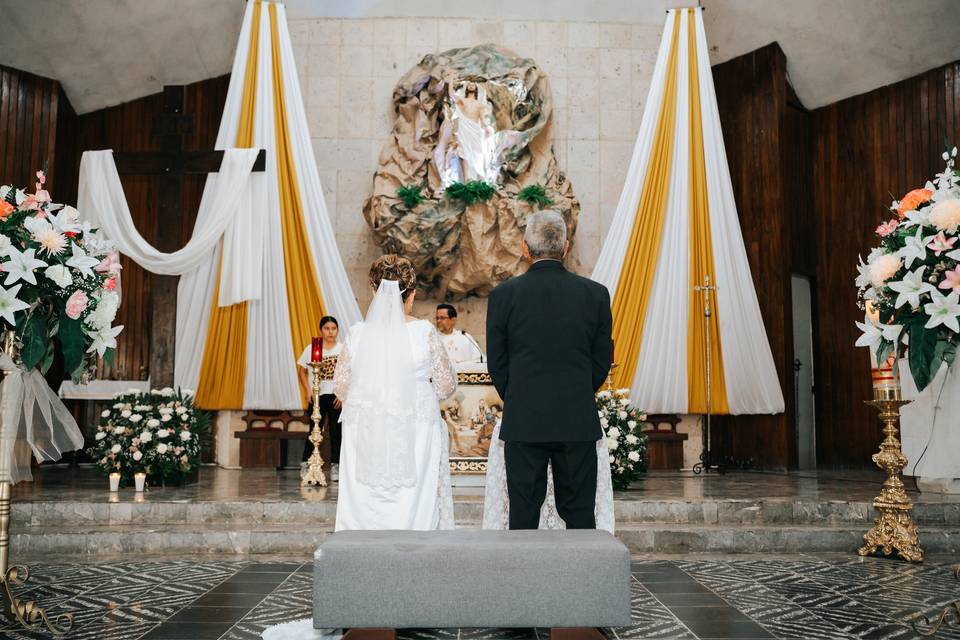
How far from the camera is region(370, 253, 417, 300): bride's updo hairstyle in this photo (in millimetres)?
4211

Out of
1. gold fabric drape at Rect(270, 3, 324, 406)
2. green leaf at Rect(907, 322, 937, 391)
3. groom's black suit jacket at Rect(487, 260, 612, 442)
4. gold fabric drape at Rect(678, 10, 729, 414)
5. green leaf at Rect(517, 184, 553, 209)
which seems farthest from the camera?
green leaf at Rect(517, 184, 553, 209)

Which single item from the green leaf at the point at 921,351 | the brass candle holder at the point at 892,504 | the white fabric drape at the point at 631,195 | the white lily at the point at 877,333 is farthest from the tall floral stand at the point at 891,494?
the white fabric drape at the point at 631,195

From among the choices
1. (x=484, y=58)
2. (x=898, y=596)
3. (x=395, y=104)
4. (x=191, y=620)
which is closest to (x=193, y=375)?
(x=395, y=104)

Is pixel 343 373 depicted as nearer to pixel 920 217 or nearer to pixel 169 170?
pixel 920 217

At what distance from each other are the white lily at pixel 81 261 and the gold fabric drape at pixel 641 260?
6.09 m

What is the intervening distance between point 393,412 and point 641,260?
215 inches

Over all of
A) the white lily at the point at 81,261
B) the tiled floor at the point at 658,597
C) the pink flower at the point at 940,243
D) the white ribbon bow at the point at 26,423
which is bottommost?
the tiled floor at the point at 658,597

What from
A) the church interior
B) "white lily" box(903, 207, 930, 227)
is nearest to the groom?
the church interior

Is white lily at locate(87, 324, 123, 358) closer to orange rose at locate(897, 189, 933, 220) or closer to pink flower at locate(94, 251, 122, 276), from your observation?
pink flower at locate(94, 251, 122, 276)

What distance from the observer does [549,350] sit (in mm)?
3473

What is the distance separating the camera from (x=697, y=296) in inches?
360

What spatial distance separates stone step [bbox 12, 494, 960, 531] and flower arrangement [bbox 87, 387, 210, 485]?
2.51 feet

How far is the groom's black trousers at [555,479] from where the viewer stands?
3.47 metres

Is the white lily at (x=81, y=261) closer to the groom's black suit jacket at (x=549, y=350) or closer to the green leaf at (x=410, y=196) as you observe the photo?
the groom's black suit jacket at (x=549, y=350)
